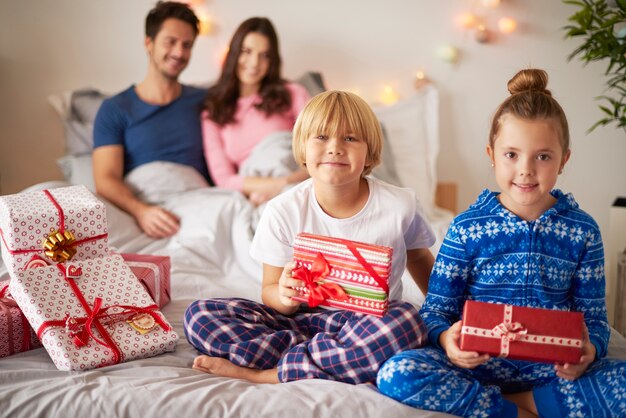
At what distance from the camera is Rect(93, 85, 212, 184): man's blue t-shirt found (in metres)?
2.47

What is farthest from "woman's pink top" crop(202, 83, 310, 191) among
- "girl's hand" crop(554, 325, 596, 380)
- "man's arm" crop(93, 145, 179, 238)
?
"girl's hand" crop(554, 325, 596, 380)

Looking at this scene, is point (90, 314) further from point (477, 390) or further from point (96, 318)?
point (477, 390)

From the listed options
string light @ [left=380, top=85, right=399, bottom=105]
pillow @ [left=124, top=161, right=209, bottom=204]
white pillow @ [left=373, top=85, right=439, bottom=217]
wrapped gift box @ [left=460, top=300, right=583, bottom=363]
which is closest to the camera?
wrapped gift box @ [left=460, top=300, right=583, bottom=363]

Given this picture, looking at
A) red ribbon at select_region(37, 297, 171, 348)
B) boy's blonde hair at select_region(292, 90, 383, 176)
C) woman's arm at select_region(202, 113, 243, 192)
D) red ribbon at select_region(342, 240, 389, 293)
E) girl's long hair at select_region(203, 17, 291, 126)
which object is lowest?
red ribbon at select_region(37, 297, 171, 348)

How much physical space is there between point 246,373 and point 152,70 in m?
1.47

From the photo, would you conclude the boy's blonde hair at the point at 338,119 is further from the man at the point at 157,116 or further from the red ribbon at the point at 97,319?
the man at the point at 157,116

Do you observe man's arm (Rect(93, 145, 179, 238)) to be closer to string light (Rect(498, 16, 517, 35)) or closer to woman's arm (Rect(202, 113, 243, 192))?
woman's arm (Rect(202, 113, 243, 192))

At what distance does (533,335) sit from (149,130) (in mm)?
1687

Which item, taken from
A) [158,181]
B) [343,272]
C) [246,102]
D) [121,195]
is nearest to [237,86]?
[246,102]

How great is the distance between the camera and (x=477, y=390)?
125 cm

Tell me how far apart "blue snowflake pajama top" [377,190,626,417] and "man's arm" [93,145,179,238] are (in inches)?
42.5

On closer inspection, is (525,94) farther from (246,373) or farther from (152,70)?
(152,70)

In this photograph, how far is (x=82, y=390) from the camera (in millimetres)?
1286

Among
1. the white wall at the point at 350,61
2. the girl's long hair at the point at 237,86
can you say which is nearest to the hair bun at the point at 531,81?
the girl's long hair at the point at 237,86
